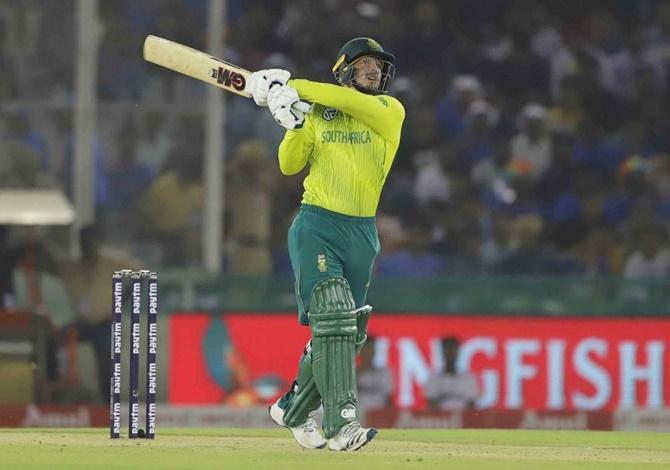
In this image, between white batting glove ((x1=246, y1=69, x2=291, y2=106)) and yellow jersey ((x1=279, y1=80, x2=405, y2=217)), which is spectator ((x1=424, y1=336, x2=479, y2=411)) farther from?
white batting glove ((x1=246, y1=69, x2=291, y2=106))

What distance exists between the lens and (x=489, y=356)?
11438 mm

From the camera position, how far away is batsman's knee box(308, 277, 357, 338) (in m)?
6.72

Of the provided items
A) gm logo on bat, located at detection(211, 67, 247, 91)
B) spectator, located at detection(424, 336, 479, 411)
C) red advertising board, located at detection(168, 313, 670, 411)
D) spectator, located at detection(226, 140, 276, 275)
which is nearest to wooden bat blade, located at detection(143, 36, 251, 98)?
gm logo on bat, located at detection(211, 67, 247, 91)

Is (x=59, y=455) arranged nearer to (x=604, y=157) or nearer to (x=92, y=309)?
(x=92, y=309)

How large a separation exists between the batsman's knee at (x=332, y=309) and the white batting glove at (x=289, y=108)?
604mm

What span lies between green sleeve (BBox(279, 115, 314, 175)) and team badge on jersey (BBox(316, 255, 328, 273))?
0.36 metres

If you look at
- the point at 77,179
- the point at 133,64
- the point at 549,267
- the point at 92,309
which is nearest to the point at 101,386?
the point at 92,309

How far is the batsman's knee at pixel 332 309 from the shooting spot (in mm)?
6723

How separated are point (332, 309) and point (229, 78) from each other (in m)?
A: 1.08

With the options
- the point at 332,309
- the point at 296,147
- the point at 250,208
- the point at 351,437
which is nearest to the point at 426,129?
the point at 250,208

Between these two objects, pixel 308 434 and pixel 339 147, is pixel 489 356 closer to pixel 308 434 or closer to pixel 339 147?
pixel 308 434

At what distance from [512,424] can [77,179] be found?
363 cm

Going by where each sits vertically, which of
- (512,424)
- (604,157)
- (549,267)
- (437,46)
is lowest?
(512,424)

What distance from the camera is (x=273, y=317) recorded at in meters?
11.5
